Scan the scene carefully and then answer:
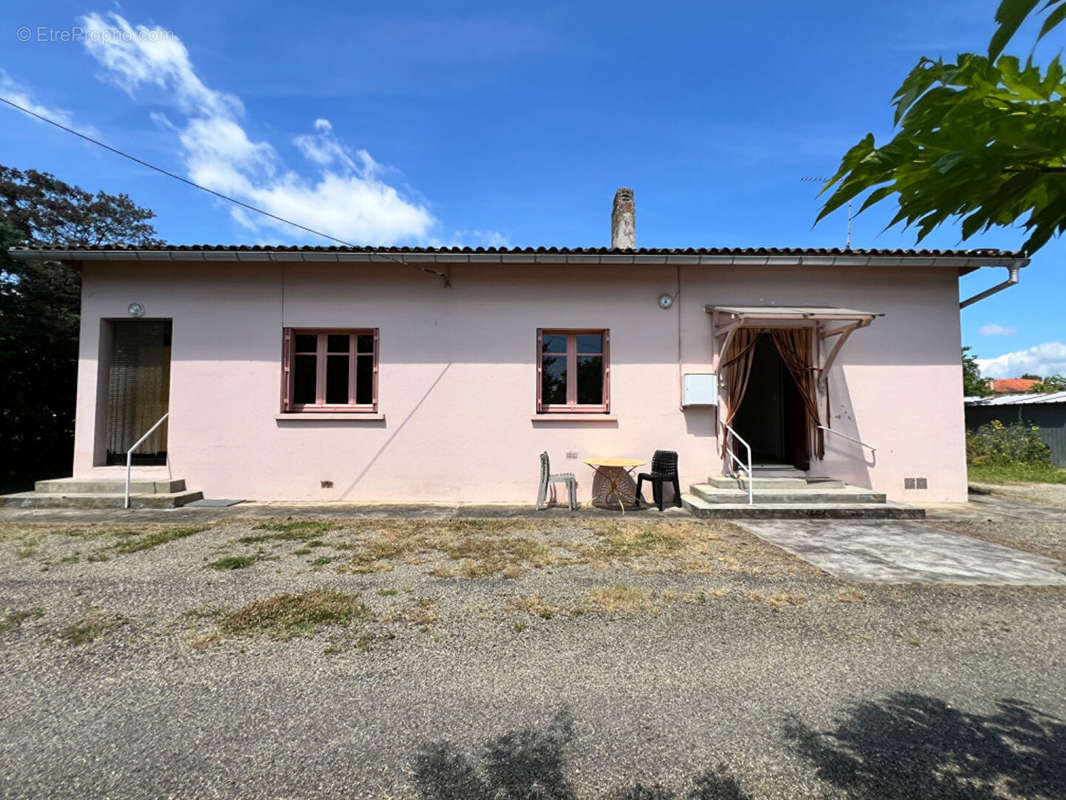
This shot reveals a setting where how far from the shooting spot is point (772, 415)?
10.2 metres

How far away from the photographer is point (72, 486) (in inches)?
297

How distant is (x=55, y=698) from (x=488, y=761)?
85.3 inches

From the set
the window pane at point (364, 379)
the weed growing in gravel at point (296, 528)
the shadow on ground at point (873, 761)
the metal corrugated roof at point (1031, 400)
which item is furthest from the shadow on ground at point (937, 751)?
the metal corrugated roof at point (1031, 400)

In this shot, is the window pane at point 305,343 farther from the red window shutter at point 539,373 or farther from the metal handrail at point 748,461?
the metal handrail at point 748,461

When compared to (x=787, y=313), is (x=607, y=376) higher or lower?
lower

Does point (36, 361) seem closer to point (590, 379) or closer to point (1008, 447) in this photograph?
point (590, 379)

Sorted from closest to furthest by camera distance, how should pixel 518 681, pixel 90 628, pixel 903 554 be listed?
1. pixel 518 681
2. pixel 90 628
3. pixel 903 554

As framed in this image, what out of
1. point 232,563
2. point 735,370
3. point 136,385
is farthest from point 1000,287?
point 136,385

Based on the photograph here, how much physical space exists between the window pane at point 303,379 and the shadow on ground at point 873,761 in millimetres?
7350

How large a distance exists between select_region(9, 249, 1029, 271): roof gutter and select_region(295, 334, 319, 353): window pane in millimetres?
1263

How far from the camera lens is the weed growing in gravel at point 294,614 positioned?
320cm

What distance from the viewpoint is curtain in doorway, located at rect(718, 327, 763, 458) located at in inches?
322

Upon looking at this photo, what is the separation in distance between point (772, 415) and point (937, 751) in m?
8.87

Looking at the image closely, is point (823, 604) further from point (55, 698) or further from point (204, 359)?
point (204, 359)
